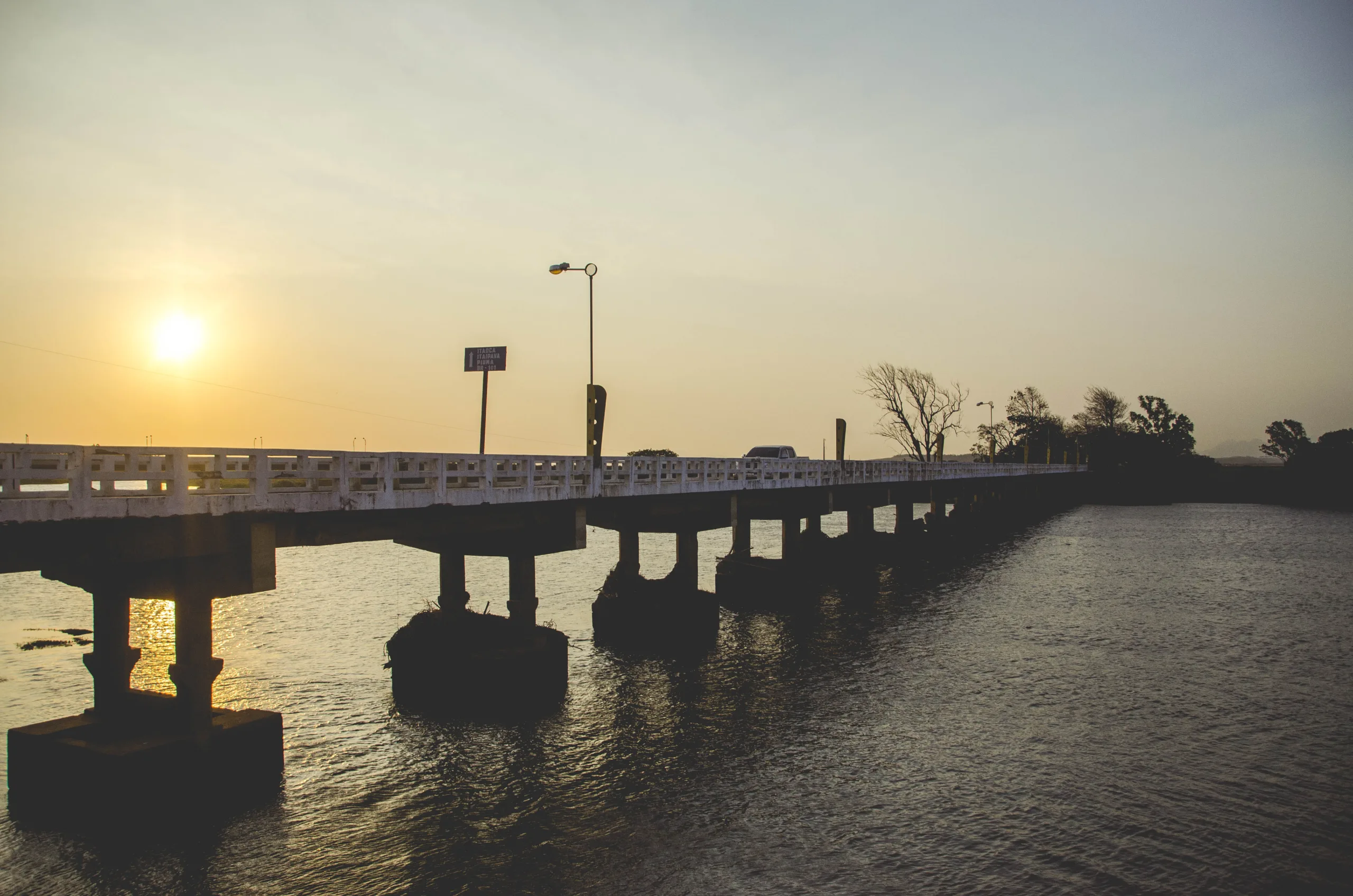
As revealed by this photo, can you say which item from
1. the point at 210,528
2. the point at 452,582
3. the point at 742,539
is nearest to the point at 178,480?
the point at 210,528

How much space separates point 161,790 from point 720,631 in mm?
21533

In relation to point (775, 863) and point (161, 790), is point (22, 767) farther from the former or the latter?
point (775, 863)

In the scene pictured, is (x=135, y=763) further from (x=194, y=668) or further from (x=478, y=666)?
(x=478, y=666)

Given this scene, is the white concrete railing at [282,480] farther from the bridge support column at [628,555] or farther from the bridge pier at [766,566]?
the bridge pier at [766,566]

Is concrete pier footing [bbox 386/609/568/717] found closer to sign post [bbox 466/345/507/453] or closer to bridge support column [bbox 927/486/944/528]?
sign post [bbox 466/345/507/453]

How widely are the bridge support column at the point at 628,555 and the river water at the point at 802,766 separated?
3.05m

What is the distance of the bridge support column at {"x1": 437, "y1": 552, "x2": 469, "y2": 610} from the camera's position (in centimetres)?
2314

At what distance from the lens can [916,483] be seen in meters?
65.2

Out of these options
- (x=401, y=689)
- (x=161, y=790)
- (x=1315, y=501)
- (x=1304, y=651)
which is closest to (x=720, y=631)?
(x=401, y=689)

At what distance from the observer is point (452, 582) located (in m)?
23.2

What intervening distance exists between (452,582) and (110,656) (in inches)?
332

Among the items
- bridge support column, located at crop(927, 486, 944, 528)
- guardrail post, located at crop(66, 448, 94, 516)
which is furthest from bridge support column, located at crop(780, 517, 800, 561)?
guardrail post, located at crop(66, 448, 94, 516)

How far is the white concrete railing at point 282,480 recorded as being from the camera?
1259cm

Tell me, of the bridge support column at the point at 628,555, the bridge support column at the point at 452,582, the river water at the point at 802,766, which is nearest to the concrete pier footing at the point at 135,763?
the river water at the point at 802,766
